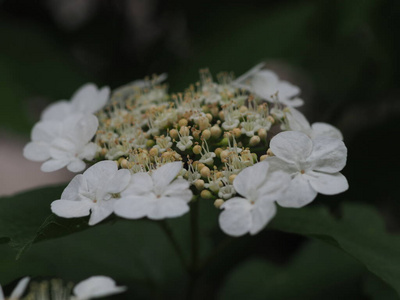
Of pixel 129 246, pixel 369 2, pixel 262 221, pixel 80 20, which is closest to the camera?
pixel 262 221

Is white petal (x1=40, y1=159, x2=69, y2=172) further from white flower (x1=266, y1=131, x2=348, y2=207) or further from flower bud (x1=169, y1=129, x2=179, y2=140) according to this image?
white flower (x1=266, y1=131, x2=348, y2=207)

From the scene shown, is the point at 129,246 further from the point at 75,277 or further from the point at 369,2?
the point at 369,2

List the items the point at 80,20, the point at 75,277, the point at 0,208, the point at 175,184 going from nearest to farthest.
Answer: the point at 175,184
the point at 0,208
the point at 75,277
the point at 80,20

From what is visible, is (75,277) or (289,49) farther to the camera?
(289,49)

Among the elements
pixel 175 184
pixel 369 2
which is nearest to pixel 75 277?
pixel 175 184

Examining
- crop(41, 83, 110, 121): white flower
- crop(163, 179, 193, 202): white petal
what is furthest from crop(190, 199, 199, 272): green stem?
crop(41, 83, 110, 121): white flower

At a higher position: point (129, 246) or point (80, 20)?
point (80, 20)

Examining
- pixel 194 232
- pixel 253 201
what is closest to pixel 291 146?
pixel 253 201
